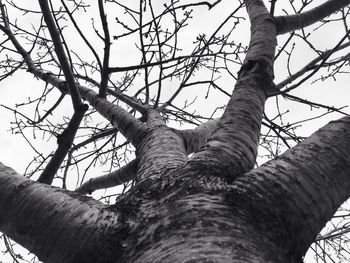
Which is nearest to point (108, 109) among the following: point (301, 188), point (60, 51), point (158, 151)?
point (60, 51)

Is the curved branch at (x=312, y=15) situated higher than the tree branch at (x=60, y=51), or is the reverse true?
the curved branch at (x=312, y=15)

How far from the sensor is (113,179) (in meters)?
2.46

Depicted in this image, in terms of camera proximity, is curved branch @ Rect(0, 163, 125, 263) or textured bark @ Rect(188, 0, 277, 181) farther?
textured bark @ Rect(188, 0, 277, 181)

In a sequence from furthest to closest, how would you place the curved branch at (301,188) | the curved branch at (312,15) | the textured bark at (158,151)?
1. the curved branch at (312,15)
2. the textured bark at (158,151)
3. the curved branch at (301,188)

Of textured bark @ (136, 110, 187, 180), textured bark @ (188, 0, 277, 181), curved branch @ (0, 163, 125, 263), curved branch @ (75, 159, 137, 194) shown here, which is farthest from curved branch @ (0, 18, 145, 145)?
curved branch @ (0, 163, 125, 263)

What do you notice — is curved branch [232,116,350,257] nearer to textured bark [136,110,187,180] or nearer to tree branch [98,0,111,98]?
textured bark [136,110,187,180]

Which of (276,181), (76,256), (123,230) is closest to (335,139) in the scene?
(276,181)

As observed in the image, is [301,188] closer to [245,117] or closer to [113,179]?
[245,117]

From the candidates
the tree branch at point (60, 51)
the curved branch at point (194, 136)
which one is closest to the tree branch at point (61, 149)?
the tree branch at point (60, 51)

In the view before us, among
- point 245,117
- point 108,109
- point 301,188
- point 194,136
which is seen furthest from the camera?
point 108,109

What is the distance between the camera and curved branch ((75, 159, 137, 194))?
Answer: 2.20 meters

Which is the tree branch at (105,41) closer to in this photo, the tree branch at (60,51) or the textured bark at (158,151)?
the tree branch at (60,51)

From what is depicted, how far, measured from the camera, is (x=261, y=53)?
5.40 ft

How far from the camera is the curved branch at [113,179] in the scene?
220 cm
